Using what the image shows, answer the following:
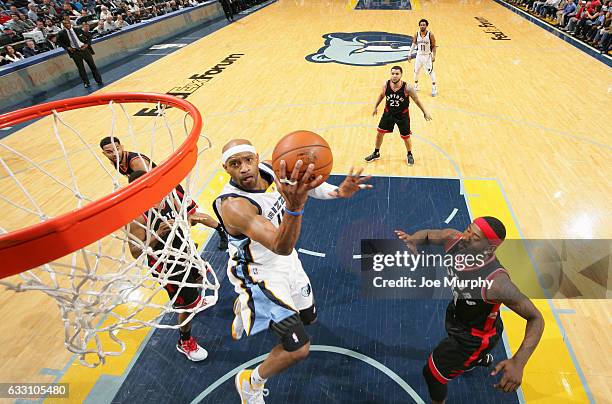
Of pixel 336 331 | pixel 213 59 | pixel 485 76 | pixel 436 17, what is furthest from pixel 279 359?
pixel 436 17

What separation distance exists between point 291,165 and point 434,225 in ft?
9.90

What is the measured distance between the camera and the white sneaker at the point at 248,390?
9.61 feet

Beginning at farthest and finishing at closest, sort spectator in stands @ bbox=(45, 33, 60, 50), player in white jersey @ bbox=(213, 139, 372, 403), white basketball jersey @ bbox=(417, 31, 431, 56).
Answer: spectator in stands @ bbox=(45, 33, 60, 50) < white basketball jersey @ bbox=(417, 31, 431, 56) < player in white jersey @ bbox=(213, 139, 372, 403)

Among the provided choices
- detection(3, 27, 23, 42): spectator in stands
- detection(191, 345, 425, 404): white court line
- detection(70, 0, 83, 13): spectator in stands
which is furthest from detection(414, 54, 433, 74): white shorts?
detection(70, 0, 83, 13): spectator in stands

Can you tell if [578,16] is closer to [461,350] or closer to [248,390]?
[461,350]

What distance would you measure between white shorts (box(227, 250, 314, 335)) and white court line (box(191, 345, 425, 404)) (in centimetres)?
65

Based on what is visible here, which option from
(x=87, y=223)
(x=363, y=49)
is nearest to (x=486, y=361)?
(x=87, y=223)

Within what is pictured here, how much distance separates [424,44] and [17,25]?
13024mm

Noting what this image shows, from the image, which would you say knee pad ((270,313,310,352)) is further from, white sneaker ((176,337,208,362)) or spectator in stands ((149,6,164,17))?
spectator in stands ((149,6,164,17))

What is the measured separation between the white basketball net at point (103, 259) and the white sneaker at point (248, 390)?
658mm

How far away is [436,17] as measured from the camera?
17.4 m

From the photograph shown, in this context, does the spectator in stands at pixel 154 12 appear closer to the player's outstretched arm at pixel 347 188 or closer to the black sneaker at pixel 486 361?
the player's outstretched arm at pixel 347 188

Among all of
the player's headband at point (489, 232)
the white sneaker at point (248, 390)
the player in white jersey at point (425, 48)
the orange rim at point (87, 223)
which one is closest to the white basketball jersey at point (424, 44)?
the player in white jersey at point (425, 48)

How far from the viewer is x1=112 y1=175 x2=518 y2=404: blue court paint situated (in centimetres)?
314
